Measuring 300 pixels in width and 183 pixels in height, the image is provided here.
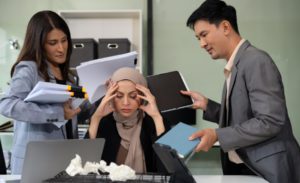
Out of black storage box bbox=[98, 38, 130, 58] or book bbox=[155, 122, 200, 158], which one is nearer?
book bbox=[155, 122, 200, 158]

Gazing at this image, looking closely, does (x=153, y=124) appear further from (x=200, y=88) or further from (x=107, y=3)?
(x=107, y=3)

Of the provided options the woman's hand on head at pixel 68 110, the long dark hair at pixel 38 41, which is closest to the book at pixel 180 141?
the woman's hand on head at pixel 68 110

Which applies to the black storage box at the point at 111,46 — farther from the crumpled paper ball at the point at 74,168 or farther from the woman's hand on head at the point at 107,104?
the crumpled paper ball at the point at 74,168

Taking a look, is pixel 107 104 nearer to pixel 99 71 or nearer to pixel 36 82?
pixel 99 71

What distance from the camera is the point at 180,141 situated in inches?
41.0

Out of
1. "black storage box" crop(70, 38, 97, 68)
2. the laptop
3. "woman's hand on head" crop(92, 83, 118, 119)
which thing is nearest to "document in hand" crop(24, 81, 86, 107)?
"woman's hand on head" crop(92, 83, 118, 119)

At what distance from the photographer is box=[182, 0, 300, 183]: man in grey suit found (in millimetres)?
1218

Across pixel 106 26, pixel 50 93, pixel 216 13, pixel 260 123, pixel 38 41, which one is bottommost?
pixel 260 123

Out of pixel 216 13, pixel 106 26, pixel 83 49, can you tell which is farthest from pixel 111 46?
pixel 216 13

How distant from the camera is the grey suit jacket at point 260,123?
122 centimetres

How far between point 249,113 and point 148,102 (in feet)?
1.60

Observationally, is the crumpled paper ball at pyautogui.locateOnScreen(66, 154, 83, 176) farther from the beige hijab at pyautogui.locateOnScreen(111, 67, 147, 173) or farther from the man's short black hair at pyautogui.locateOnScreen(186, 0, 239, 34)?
the man's short black hair at pyautogui.locateOnScreen(186, 0, 239, 34)

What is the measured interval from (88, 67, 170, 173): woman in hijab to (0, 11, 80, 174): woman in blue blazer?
156mm

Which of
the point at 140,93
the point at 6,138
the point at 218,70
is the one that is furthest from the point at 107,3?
the point at 140,93
